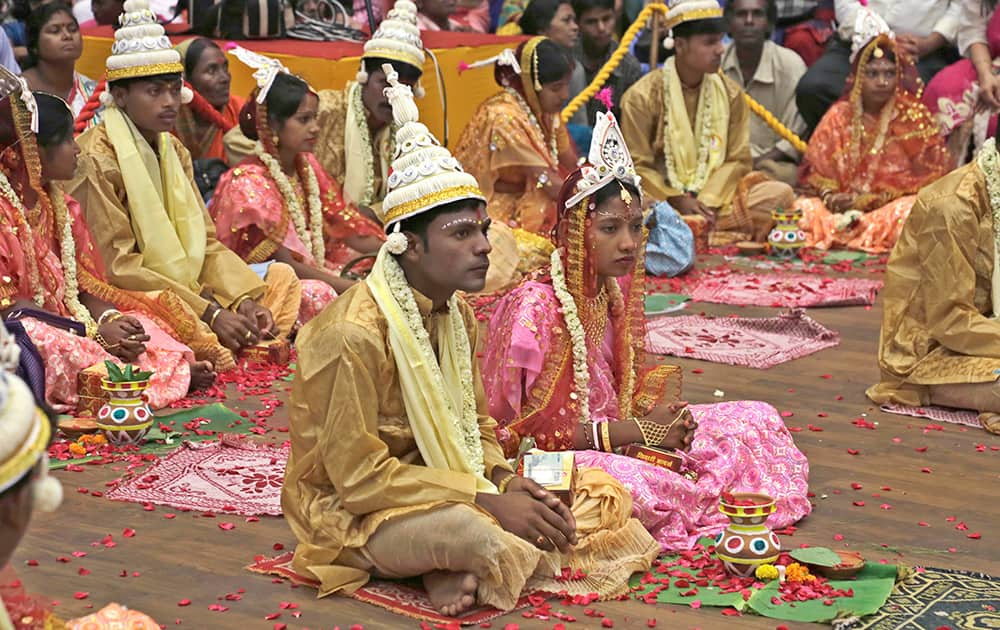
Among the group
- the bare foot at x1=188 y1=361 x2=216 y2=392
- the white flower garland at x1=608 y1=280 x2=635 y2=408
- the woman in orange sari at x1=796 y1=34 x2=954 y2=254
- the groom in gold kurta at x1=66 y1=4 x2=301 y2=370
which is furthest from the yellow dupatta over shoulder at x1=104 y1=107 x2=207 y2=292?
the woman in orange sari at x1=796 y1=34 x2=954 y2=254

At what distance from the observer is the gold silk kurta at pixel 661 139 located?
33.7ft

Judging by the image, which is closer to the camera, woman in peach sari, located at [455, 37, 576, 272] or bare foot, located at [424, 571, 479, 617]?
bare foot, located at [424, 571, 479, 617]

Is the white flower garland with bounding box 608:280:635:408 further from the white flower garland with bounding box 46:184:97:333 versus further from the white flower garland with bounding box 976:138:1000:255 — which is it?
the white flower garland with bounding box 46:184:97:333

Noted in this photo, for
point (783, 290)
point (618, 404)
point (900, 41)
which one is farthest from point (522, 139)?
point (618, 404)

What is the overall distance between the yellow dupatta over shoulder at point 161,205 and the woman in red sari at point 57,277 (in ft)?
1.60

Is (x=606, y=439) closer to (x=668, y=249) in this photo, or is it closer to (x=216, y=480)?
(x=216, y=480)

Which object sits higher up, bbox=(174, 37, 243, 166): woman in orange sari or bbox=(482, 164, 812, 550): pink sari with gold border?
bbox=(174, 37, 243, 166): woman in orange sari

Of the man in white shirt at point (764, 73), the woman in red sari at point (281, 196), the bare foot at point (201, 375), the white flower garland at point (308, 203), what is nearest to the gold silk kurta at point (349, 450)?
the bare foot at point (201, 375)

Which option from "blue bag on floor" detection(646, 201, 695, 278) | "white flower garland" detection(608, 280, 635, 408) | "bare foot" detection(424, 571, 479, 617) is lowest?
"blue bag on floor" detection(646, 201, 695, 278)

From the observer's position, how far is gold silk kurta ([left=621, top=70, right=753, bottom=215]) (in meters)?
10.3

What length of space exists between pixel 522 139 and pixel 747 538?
5.06 m

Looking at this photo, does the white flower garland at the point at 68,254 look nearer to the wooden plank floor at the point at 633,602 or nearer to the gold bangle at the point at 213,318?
the gold bangle at the point at 213,318

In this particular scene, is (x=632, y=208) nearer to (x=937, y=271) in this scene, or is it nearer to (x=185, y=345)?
(x=937, y=271)

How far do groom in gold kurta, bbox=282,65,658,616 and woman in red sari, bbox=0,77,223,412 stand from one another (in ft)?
6.85
